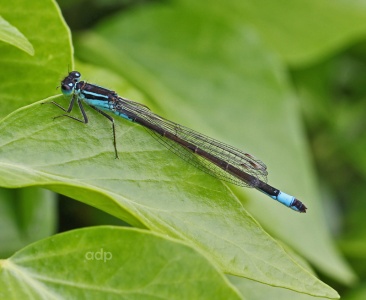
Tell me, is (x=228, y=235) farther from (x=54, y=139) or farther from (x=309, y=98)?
(x=309, y=98)

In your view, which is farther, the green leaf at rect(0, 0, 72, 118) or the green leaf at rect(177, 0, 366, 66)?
the green leaf at rect(177, 0, 366, 66)

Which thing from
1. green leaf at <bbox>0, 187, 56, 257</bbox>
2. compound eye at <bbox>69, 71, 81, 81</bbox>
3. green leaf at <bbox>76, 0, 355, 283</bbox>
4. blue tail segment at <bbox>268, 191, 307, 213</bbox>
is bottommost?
green leaf at <bbox>0, 187, 56, 257</bbox>

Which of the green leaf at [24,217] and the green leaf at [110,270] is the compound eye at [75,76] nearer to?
the green leaf at [24,217]

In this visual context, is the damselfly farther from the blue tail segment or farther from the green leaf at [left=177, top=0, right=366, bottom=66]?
the green leaf at [left=177, top=0, right=366, bottom=66]

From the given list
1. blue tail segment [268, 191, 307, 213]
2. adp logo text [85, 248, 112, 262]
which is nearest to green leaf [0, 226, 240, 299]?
adp logo text [85, 248, 112, 262]

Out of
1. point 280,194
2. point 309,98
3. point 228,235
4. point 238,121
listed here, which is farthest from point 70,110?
point 309,98

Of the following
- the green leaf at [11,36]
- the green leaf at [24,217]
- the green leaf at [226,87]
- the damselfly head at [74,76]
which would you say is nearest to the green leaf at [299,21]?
the green leaf at [226,87]

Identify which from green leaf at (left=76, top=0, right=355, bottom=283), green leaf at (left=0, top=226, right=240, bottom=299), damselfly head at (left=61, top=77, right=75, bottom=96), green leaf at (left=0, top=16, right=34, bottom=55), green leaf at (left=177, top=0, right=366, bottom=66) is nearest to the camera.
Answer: green leaf at (left=0, top=226, right=240, bottom=299)
